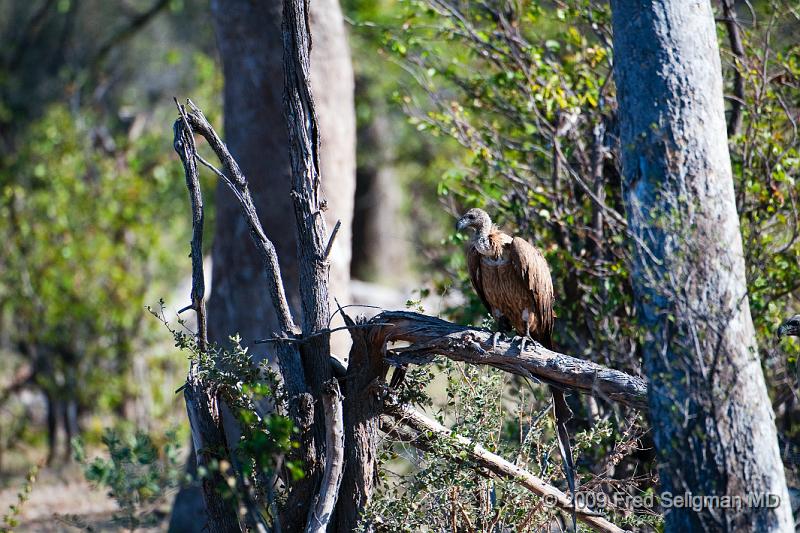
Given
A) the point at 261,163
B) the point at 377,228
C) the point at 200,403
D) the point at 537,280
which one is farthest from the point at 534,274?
the point at 377,228

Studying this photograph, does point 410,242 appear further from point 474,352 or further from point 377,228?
point 377,228

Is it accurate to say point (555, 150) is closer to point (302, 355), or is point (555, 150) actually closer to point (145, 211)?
point (302, 355)

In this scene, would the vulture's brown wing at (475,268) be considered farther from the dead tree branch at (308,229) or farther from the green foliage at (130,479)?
the green foliage at (130,479)

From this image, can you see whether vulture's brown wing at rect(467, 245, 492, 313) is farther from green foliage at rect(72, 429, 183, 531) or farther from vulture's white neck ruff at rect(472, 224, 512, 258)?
green foliage at rect(72, 429, 183, 531)

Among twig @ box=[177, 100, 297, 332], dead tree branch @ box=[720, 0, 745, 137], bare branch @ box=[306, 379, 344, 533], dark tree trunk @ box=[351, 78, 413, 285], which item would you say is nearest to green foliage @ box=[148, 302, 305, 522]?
bare branch @ box=[306, 379, 344, 533]

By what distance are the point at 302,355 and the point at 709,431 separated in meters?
1.99

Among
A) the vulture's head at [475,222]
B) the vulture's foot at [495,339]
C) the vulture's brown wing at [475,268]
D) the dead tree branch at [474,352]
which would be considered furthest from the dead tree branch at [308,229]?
the vulture's brown wing at [475,268]

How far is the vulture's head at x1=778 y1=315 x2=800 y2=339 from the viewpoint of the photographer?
5.45 metres

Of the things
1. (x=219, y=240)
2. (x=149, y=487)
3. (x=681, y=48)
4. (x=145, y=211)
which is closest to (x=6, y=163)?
(x=145, y=211)

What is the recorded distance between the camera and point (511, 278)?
5.04 m

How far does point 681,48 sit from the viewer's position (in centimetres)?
366

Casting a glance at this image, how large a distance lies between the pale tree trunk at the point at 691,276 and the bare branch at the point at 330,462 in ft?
4.85

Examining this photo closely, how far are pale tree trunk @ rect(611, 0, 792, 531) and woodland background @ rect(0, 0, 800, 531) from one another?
1006 mm

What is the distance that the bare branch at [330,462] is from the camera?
4242 mm
